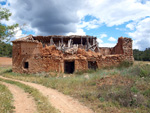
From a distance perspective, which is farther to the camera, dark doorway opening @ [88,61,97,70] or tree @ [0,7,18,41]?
dark doorway opening @ [88,61,97,70]

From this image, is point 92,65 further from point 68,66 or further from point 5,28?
point 5,28

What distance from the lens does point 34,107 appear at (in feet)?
15.4

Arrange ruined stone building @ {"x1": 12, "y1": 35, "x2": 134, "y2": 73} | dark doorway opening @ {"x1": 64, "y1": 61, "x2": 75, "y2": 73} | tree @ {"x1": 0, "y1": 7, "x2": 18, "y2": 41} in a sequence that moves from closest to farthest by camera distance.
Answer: tree @ {"x1": 0, "y1": 7, "x2": 18, "y2": 41} → ruined stone building @ {"x1": 12, "y1": 35, "x2": 134, "y2": 73} → dark doorway opening @ {"x1": 64, "y1": 61, "x2": 75, "y2": 73}

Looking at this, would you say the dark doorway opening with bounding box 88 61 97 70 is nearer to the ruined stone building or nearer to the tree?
the ruined stone building

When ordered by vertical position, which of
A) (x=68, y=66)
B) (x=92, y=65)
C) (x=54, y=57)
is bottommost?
(x=68, y=66)

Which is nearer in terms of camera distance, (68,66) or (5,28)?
(5,28)

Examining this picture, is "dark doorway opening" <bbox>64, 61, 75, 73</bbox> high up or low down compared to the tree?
down

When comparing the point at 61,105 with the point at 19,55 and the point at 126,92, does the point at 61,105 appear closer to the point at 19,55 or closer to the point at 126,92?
the point at 126,92

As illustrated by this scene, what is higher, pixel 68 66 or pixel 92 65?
pixel 92 65

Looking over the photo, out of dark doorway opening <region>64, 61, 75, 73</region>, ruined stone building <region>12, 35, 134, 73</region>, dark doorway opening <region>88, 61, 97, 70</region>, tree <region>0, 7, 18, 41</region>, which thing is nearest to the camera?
tree <region>0, 7, 18, 41</region>

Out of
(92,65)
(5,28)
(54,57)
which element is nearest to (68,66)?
(92,65)

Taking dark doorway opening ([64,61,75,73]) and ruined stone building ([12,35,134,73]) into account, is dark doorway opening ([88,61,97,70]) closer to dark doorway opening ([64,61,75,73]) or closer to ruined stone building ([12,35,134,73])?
ruined stone building ([12,35,134,73])

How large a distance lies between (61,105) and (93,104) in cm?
128

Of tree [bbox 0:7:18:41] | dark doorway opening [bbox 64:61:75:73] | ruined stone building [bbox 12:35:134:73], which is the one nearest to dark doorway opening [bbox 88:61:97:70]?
ruined stone building [bbox 12:35:134:73]
